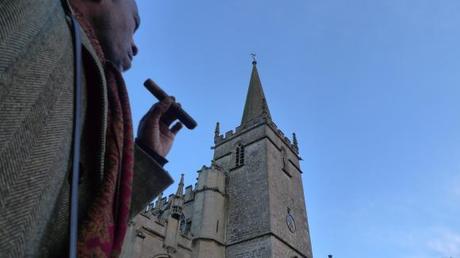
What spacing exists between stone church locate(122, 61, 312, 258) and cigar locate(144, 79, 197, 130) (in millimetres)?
13080

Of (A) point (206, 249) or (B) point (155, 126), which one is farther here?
(A) point (206, 249)

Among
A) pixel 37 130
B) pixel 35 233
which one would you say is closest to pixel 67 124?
pixel 37 130

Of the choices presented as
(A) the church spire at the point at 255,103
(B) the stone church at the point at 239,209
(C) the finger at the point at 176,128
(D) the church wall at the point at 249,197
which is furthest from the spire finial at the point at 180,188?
(C) the finger at the point at 176,128

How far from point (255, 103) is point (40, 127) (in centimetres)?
2507

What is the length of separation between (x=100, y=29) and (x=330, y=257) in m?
24.5

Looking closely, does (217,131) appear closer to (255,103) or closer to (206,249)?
(255,103)

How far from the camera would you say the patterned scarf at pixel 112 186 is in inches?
42.0

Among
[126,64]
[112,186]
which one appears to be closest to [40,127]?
[112,186]

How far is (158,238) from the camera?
15633 millimetres

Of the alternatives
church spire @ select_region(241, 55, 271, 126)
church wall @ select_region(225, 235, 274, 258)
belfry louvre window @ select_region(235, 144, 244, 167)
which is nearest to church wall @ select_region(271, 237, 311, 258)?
church wall @ select_region(225, 235, 274, 258)

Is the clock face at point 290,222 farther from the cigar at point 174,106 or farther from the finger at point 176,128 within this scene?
the cigar at point 174,106

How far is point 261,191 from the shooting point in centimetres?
1870

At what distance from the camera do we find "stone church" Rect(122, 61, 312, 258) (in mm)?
16109

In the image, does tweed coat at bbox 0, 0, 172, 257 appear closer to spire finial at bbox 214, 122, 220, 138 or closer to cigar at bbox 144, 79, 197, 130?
cigar at bbox 144, 79, 197, 130
